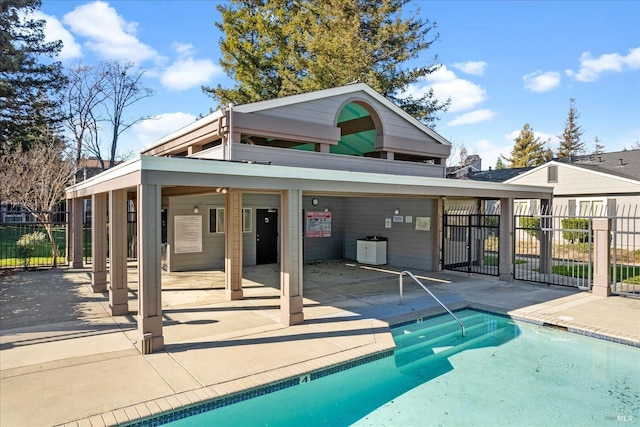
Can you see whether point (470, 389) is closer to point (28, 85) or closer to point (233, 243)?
point (233, 243)

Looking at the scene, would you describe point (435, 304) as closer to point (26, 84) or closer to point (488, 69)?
point (488, 69)

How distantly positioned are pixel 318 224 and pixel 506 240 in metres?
6.84

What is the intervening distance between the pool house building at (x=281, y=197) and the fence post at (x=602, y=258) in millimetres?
2136

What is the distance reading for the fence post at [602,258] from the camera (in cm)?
935

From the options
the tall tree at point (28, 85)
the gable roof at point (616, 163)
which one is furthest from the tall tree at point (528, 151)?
the tall tree at point (28, 85)

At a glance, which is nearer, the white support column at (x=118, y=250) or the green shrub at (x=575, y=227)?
the white support column at (x=118, y=250)

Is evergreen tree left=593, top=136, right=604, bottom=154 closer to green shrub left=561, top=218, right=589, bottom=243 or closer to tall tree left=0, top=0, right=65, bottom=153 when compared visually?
green shrub left=561, top=218, right=589, bottom=243

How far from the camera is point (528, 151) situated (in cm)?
3816

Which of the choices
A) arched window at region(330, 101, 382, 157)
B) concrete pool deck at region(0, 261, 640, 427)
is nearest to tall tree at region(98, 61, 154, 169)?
concrete pool deck at region(0, 261, 640, 427)

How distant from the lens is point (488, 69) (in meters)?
20.5

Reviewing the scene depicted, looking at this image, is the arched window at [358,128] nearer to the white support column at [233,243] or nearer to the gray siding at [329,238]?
the gray siding at [329,238]

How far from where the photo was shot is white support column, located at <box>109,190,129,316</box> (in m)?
6.86

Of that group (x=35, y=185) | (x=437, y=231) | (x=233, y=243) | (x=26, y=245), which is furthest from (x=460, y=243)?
(x=35, y=185)

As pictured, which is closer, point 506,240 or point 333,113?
point 333,113
